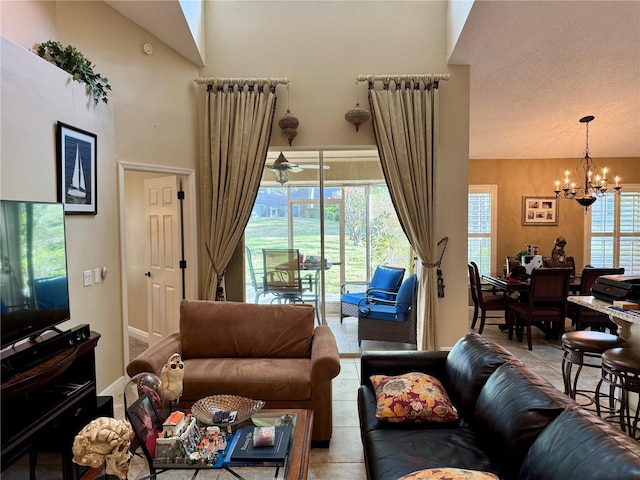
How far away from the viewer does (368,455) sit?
5.86 ft

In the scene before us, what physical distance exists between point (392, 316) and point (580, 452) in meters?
3.05

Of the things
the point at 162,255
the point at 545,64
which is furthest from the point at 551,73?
the point at 162,255

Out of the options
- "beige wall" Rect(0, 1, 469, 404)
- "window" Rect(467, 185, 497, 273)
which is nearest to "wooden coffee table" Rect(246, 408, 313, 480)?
"beige wall" Rect(0, 1, 469, 404)

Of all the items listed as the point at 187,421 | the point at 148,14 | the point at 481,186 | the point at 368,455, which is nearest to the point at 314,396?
the point at 368,455

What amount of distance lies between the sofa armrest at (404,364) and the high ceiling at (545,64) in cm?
312

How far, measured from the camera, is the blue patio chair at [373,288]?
4.36 meters

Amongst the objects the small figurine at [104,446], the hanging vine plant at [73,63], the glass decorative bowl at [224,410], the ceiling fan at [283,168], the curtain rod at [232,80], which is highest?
the curtain rod at [232,80]

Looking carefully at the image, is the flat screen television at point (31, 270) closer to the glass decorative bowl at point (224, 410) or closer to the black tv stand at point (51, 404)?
the black tv stand at point (51, 404)

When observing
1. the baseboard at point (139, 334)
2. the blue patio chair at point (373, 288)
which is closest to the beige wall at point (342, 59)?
the blue patio chair at point (373, 288)

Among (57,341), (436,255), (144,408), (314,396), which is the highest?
(436,255)

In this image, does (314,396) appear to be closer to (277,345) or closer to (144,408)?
(277,345)

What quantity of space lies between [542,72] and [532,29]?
779mm

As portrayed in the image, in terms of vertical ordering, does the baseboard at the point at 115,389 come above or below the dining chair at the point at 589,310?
below

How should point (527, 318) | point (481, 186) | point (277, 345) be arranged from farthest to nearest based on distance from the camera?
point (481, 186) → point (527, 318) → point (277, 345)
